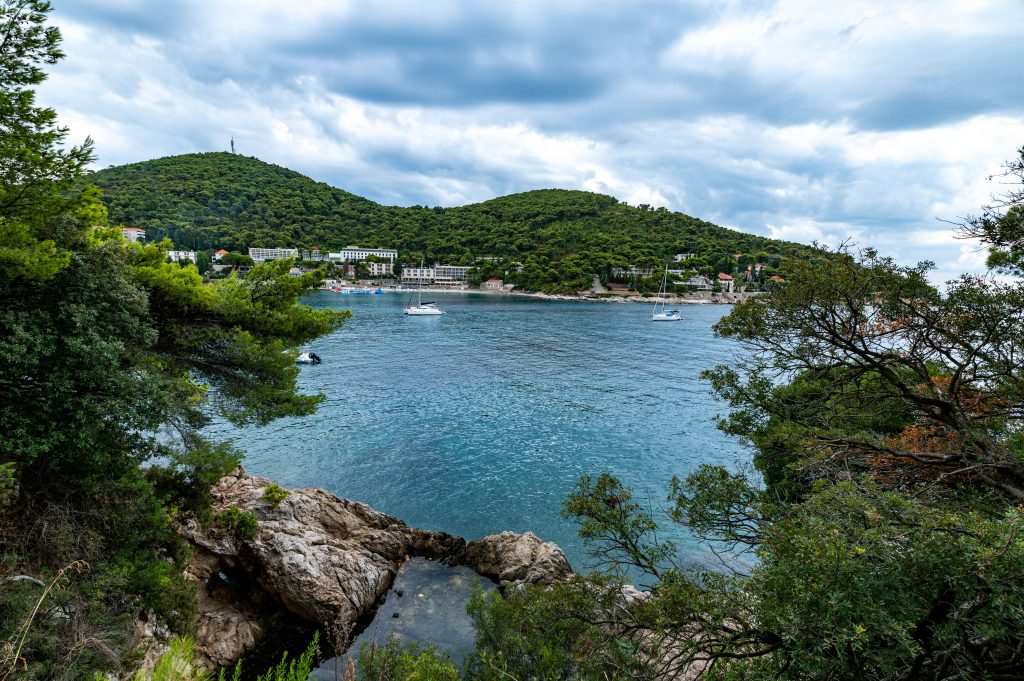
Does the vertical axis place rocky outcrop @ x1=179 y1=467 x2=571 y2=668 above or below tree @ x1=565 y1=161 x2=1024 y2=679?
below

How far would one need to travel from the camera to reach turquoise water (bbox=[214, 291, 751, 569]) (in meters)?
18.4

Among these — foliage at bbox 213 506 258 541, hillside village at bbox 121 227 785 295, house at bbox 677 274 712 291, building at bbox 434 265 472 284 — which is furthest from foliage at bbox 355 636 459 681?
building at bbox 434 265 472 284

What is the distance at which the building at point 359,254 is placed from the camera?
12688cm

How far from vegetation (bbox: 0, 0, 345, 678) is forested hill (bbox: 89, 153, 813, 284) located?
338 ft

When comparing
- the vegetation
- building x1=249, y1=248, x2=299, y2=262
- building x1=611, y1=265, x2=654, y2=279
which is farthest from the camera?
building x1=611, y1=265, x2=654, y2=279

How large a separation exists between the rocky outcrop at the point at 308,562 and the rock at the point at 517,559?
0.03 m

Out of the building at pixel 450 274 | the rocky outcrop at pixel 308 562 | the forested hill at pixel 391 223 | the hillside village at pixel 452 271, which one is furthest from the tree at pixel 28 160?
the building at pixel 450 274

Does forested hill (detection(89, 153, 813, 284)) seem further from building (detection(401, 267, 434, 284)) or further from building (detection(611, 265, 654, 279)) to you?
building (detection(401, 267, 434, 284))

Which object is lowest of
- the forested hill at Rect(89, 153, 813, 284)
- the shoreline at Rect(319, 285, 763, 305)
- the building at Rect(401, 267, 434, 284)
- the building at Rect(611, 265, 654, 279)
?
the shoreline at Rect(319, 285, 763, 305)

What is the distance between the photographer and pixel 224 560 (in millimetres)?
11859

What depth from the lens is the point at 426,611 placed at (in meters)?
12.3

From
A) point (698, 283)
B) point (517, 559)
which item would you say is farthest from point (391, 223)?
point (517, 559)

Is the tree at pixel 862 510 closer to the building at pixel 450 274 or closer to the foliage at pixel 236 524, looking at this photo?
the foliage at pixel 236 524

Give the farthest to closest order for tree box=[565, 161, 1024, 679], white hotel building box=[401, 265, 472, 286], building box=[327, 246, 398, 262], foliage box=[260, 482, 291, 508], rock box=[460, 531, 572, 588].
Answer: white hotel building box=[401, 265, 472, 286]
building box=[327, 246, 398, 262]
foliage box=[260, 482, 291, 508]
rock box=[460, 531, 572, 588]
tree box=[565, 161, 1024, 679]
